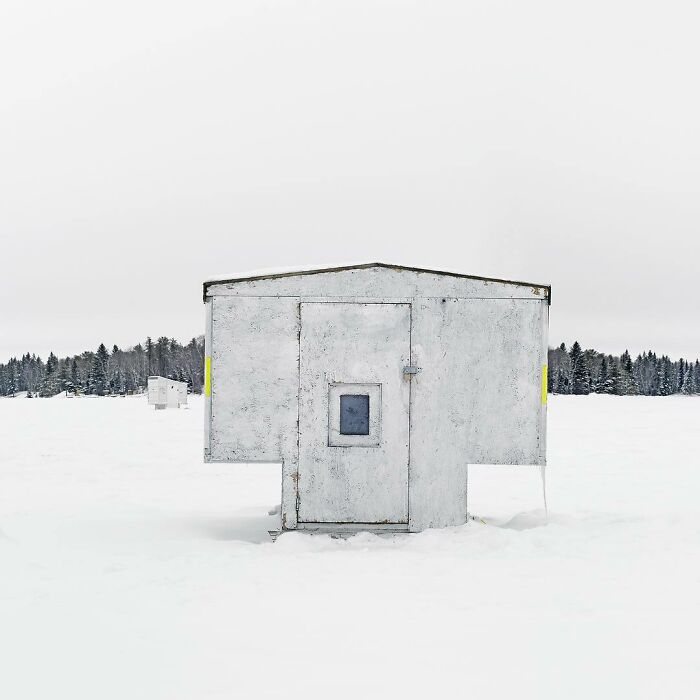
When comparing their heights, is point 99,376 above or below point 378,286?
below

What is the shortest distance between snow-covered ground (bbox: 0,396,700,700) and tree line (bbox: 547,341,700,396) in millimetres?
62768

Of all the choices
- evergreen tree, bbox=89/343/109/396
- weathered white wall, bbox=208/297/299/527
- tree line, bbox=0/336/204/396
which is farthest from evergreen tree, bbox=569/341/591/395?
weathered white wall, bbox=208/297/299/527

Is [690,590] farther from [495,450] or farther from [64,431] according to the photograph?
[64,431]

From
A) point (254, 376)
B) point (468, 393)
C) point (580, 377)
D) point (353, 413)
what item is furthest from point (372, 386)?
point (580, 377)

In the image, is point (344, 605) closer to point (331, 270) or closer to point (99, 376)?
point (331, 270)

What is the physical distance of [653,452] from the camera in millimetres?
14125

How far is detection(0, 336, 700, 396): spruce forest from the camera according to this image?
80625mm

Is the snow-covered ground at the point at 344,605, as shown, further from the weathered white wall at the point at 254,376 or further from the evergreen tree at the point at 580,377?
the evergreen tree at the point at 580,377

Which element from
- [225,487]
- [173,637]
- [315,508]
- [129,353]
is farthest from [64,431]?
[129,353]

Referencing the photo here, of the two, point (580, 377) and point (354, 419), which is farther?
point (580, 377)

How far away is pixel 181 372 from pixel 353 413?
88722mm

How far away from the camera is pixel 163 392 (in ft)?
105

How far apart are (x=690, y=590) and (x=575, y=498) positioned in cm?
448

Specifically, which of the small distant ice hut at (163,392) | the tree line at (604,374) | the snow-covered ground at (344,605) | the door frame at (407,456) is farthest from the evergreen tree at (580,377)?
the door frame at (407,456)
